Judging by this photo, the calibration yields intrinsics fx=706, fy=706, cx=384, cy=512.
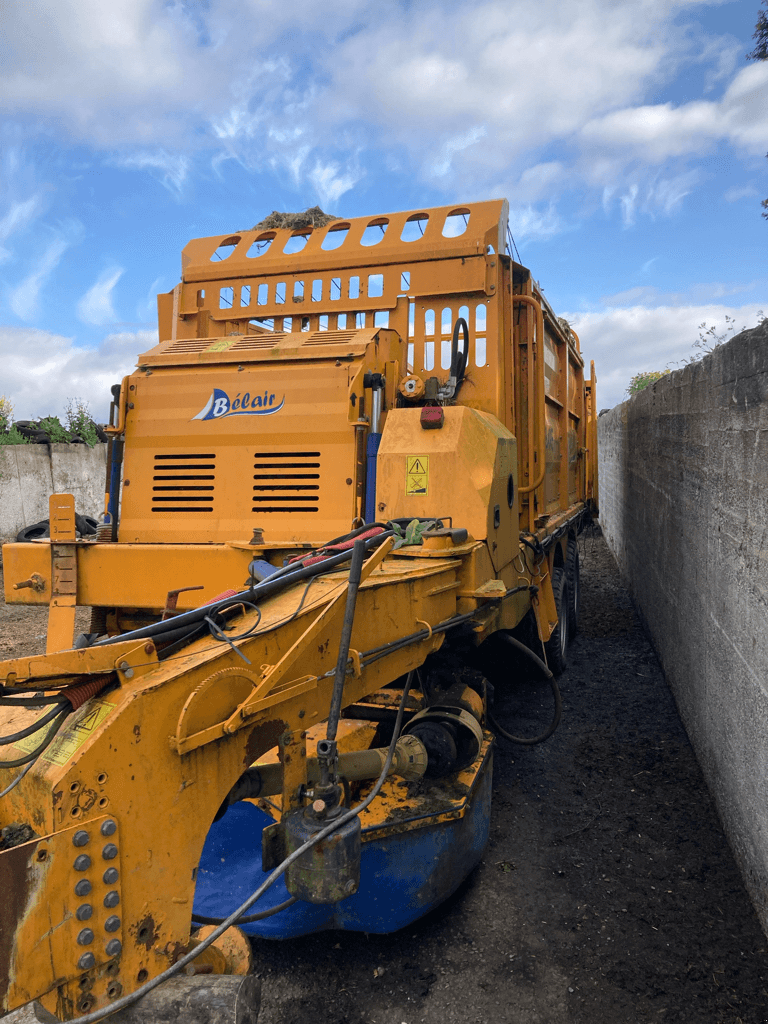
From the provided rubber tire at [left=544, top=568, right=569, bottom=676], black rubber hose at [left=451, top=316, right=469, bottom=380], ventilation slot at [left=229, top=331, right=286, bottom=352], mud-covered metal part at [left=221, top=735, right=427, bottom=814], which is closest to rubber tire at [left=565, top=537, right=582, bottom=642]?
rubber tire at [left=544, top=568, right=569, bottom=676]

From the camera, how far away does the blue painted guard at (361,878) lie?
2.60m

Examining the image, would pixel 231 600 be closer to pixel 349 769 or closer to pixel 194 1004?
pixel 349 769

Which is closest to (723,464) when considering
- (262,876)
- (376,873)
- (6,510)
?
(376,873)

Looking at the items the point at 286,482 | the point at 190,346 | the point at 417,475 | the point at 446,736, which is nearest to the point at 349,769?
the point at 446,736

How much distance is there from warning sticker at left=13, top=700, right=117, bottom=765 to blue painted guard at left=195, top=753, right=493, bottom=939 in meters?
1.31

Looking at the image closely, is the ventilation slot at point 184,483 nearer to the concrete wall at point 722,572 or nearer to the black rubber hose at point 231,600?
the black rubber hose at point 231,600

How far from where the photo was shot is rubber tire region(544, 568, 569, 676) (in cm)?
576

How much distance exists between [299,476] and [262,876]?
1863 millimetres

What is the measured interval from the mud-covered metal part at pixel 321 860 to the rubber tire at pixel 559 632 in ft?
12.6

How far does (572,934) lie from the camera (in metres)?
2.80

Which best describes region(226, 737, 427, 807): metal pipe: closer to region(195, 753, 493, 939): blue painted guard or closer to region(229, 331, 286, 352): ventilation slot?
region(195, 753, 493, 939): blue painted guard

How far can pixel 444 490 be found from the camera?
3.27 metres

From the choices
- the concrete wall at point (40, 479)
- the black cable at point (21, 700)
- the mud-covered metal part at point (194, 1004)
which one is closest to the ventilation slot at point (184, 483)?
the black cable at point (21, 700)

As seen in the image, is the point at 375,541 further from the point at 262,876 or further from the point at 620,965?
the point at 620,965
